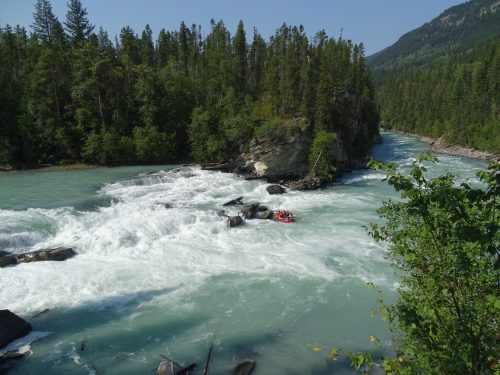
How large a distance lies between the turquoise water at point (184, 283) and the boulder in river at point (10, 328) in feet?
2.67

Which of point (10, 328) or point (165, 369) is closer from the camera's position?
point (165, 369)

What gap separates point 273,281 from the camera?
682 inches

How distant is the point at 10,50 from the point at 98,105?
1827 cm

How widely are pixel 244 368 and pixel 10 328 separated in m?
8.34

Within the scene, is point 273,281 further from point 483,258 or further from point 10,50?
point 10,50

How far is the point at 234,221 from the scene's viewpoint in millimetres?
25016

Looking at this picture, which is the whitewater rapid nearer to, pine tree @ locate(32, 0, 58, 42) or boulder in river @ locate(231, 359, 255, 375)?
boulder in river @ locate(231, 359, 255, 375)

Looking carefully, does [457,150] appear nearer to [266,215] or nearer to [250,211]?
[266,215]

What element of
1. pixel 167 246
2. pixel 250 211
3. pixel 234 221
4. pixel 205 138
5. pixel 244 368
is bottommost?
pixel 244 368

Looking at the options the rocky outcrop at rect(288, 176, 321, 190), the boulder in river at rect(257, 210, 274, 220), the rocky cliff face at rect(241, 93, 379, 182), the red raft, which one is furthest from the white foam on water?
the rocky cliff face at rect(241, 93, 379, 182)

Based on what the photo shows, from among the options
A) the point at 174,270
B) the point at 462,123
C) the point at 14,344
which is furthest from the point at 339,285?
the point at 462,123

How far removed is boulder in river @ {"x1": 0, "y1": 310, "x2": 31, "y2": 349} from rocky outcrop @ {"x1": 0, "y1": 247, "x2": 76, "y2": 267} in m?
6.17

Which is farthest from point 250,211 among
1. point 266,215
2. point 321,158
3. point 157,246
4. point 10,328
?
A: point 10,328

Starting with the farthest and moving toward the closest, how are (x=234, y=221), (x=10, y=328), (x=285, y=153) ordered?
(x=285, y=153) → (x=234, y=221) → (x=10, y=328)
